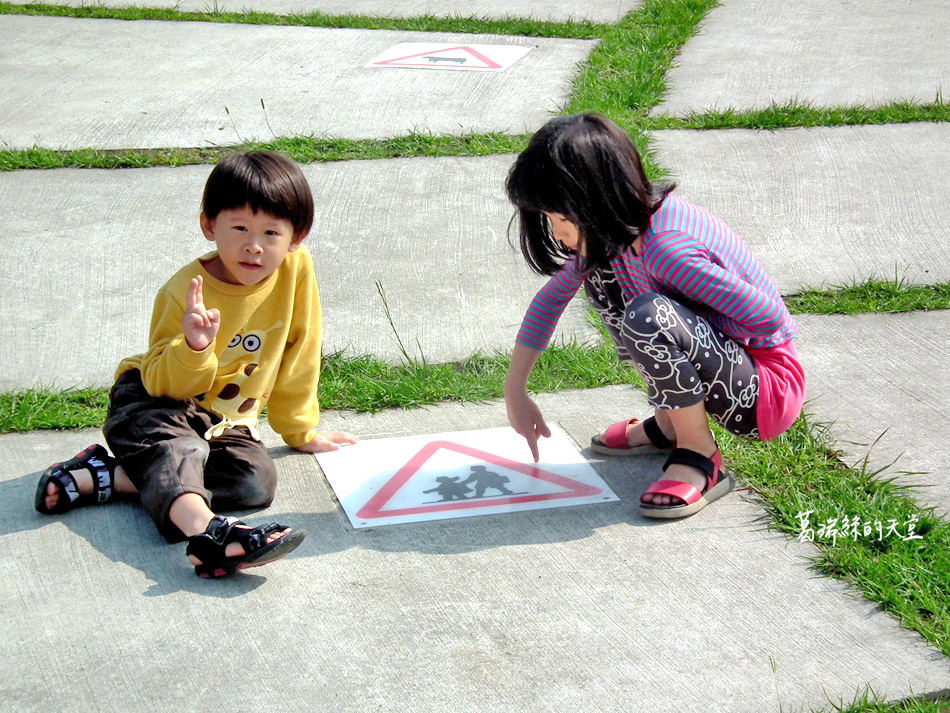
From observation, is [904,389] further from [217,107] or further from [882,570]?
[217,107]

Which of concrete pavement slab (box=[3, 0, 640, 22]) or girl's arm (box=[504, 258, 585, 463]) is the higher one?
concrete pavement slab (box=[3, 0, 640, 22])

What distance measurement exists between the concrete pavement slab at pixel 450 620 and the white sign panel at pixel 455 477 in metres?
0.07

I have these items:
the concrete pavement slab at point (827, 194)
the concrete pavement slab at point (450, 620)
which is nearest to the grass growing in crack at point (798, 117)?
the concrete pavement slab at point (827, 194)

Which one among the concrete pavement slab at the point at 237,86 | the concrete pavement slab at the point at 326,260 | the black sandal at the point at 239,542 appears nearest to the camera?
the black sandal at the point at 239,542

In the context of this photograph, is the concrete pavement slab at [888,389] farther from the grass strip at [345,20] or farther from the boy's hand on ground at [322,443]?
the grass strip at [345,20]

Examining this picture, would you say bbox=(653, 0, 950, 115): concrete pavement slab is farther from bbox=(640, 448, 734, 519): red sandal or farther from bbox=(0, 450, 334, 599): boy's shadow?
bbox=(0, 450, 334, 599): boy's shadow

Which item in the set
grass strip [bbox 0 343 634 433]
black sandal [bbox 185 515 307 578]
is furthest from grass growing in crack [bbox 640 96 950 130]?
black sandal [bbox 185 515 307 578]

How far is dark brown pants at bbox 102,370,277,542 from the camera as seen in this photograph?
2.60m

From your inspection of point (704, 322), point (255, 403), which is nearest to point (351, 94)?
point (255, 403)

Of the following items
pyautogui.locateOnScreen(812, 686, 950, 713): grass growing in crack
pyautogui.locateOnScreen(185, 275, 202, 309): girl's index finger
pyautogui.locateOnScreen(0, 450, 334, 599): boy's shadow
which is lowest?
pyautogui.locateOnScreen(0, 450, 334, 599): boy's shadow

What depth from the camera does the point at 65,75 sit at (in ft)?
18.6

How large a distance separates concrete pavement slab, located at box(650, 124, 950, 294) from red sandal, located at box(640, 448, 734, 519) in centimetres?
136

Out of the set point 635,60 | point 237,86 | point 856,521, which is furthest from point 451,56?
point 856,521

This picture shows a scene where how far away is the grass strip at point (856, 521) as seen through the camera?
2.37 m
